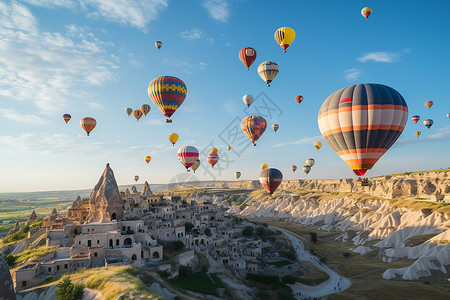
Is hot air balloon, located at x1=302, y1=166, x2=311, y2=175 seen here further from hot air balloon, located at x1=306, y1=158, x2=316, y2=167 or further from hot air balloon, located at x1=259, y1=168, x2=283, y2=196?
hot air balloon, located at x1=259, y1=168, x2=283, y2=196

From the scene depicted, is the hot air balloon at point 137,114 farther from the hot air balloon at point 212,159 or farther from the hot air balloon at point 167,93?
the hot air balloon at point 212,159

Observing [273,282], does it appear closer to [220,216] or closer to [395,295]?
[395,295]

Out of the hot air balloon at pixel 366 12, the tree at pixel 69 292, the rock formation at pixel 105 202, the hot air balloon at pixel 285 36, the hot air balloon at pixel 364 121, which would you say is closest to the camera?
the tree at pixel 69 292

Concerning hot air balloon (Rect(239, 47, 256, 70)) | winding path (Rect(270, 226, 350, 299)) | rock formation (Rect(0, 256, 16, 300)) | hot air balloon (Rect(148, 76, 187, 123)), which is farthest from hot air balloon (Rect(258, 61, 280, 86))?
rock formation (Rect(0, 256, 16, 300))

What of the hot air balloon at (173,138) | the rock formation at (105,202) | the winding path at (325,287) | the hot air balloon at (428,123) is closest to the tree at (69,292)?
the rock formation at (105,202)

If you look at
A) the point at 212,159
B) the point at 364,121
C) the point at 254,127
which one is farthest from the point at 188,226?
the point at 364,121

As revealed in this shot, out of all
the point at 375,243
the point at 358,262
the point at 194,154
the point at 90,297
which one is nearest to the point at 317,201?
the point at 375,243

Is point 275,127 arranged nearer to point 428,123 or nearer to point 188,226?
point 188,226
